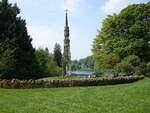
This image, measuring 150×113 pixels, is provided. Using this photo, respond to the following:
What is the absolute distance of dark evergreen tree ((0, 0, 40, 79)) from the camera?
82.0 feet

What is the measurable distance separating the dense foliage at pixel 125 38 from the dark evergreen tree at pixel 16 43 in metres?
11.1

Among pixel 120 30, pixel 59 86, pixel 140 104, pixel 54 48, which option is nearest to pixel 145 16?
pixel 120 30

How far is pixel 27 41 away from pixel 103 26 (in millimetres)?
13272

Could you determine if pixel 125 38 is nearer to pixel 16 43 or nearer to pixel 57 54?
pixel 16 43

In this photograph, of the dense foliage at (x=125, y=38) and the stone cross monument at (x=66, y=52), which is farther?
the dense foliage at (x=125, y=38)

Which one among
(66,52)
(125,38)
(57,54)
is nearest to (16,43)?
(66,52)

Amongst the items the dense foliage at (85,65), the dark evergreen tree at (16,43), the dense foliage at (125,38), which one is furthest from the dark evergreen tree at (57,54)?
the dark evergreen tree at (16,43)

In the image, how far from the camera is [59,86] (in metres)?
16.2

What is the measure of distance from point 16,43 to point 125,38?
55.0 feet

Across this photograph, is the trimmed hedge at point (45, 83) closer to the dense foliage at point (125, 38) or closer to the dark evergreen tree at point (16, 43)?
the dark evergreen tree at point (16, 43)

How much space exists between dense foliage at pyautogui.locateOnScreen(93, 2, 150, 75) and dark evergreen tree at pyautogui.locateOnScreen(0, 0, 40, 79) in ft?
36.5

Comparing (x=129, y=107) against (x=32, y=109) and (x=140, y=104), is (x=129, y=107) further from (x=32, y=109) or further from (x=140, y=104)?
(x=32, y=109)

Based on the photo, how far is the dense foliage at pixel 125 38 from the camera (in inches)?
1108

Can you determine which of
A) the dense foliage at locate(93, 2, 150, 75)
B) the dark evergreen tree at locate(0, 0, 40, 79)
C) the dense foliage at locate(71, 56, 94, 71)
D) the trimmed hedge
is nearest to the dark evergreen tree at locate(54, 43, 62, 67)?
the dense foliage at locate(71, 56, 94, 71)
